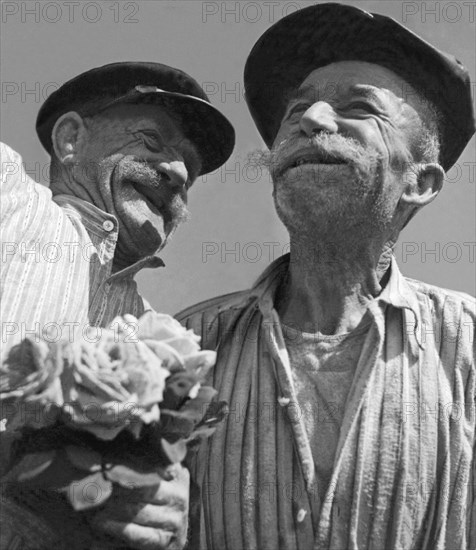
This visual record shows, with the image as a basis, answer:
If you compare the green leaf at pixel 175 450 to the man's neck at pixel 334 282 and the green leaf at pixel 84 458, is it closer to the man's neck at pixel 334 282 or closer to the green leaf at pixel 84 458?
the green leaf at pixel 84 458

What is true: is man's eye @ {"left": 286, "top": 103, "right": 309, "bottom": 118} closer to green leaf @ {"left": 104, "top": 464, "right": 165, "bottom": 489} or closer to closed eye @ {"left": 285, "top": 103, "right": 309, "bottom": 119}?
closed eye @ {"left": 285, "top": 103, "right": 309, "bottom": 119}

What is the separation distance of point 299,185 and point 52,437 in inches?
54.0

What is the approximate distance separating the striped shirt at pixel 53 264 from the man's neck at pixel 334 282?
2.65 feet

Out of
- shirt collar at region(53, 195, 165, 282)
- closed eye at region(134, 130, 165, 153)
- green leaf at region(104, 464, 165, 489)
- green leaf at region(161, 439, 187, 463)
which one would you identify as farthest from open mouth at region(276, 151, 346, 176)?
green leaf at region(104, 464, 165, 489)

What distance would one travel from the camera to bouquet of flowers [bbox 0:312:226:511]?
3760 millimetres

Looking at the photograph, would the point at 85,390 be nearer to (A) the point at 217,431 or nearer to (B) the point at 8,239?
(A) the point at 217,431

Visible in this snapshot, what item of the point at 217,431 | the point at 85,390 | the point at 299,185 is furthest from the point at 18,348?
the point at 299,185

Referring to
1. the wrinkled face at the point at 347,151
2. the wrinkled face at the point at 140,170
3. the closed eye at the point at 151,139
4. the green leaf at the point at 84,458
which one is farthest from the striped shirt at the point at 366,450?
the closed eye at the point at 151,139

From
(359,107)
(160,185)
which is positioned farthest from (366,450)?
(160,185)

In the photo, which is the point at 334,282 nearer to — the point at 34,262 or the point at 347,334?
the point at 347,334

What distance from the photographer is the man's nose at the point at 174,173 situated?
5.66 m

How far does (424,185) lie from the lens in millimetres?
4887

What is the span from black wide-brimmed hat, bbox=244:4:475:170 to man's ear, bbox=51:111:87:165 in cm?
106

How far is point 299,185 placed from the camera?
15.3 ft
